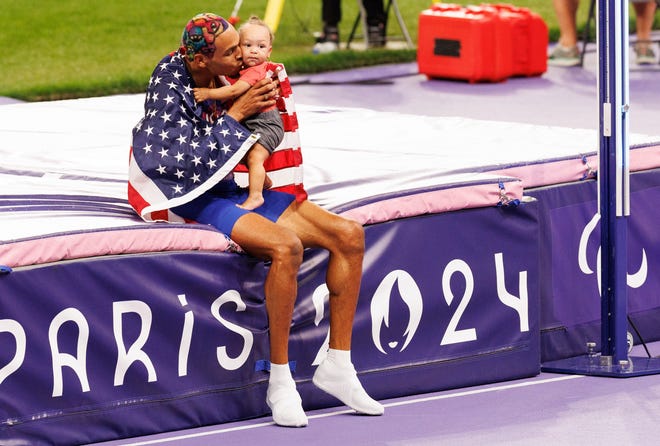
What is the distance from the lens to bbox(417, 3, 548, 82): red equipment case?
984 cm

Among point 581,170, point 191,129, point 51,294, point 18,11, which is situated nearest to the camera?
point 51,294

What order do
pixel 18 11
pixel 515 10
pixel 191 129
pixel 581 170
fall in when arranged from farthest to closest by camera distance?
1. pixel 18 11
2. pixel 515 10
3. pixel 581 170
4. pixel 191 129

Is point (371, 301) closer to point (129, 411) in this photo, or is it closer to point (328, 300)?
point (328, 300)

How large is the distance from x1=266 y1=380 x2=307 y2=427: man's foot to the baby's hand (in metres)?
0.85

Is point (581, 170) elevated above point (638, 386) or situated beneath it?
elevated above

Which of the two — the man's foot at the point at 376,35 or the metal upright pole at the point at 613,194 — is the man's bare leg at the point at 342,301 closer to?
the metal upright pole at the point at 613,194

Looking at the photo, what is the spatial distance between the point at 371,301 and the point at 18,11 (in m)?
11.1

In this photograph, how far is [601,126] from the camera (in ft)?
14.0

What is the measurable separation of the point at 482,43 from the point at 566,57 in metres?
1.27

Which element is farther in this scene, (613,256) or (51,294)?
(613,256)

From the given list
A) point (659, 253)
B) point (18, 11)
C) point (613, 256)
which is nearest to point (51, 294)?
point (613, 256)

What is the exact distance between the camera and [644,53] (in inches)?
421

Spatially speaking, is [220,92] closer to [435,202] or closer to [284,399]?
[435,202]

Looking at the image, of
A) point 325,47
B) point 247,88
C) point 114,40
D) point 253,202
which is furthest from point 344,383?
point 114,40
